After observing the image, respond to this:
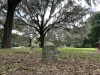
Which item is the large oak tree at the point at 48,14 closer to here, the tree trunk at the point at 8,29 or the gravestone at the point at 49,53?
the tree trunk at the point at 8,29

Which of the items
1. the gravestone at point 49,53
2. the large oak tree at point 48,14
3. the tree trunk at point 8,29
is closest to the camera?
the gravestone at point 49,53

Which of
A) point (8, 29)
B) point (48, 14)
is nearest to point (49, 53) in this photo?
point (8, 29)

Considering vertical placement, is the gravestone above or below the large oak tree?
below

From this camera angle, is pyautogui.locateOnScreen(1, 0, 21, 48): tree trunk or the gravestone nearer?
the gravestone

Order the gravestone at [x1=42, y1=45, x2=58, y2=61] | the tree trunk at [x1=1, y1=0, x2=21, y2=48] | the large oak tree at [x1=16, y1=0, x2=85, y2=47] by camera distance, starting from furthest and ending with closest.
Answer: the large oak tree at [x1=16, y1=0, x2=85, y2=47]
the tree trunk at [x1=1, y1=0, x2=21, y2=48]
the gravestone at [x1=42, y1=45, x2=58, y2=61]

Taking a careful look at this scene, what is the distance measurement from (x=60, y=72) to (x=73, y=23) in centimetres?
2080

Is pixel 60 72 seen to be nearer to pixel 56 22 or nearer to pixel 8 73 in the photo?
Answer: pixel 8 73

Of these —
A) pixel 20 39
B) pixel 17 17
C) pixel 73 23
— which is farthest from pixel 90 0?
pixel 20 39

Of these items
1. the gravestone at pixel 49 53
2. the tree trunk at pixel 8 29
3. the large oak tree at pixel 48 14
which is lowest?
the gravestone at pixel 49 53

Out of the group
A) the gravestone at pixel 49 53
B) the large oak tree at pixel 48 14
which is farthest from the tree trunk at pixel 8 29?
the large oak tree at pixel 48 14

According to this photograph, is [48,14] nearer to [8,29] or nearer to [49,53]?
[8,29]

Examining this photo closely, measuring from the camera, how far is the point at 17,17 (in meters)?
26.0

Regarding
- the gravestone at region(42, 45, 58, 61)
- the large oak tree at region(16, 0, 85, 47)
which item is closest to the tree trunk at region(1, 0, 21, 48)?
the gravestone at region(42, 45, 58, 61)

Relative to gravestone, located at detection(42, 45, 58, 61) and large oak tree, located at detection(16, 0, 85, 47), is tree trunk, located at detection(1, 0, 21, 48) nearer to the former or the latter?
gravestone, located at detection(42, 45, 58, 61)
